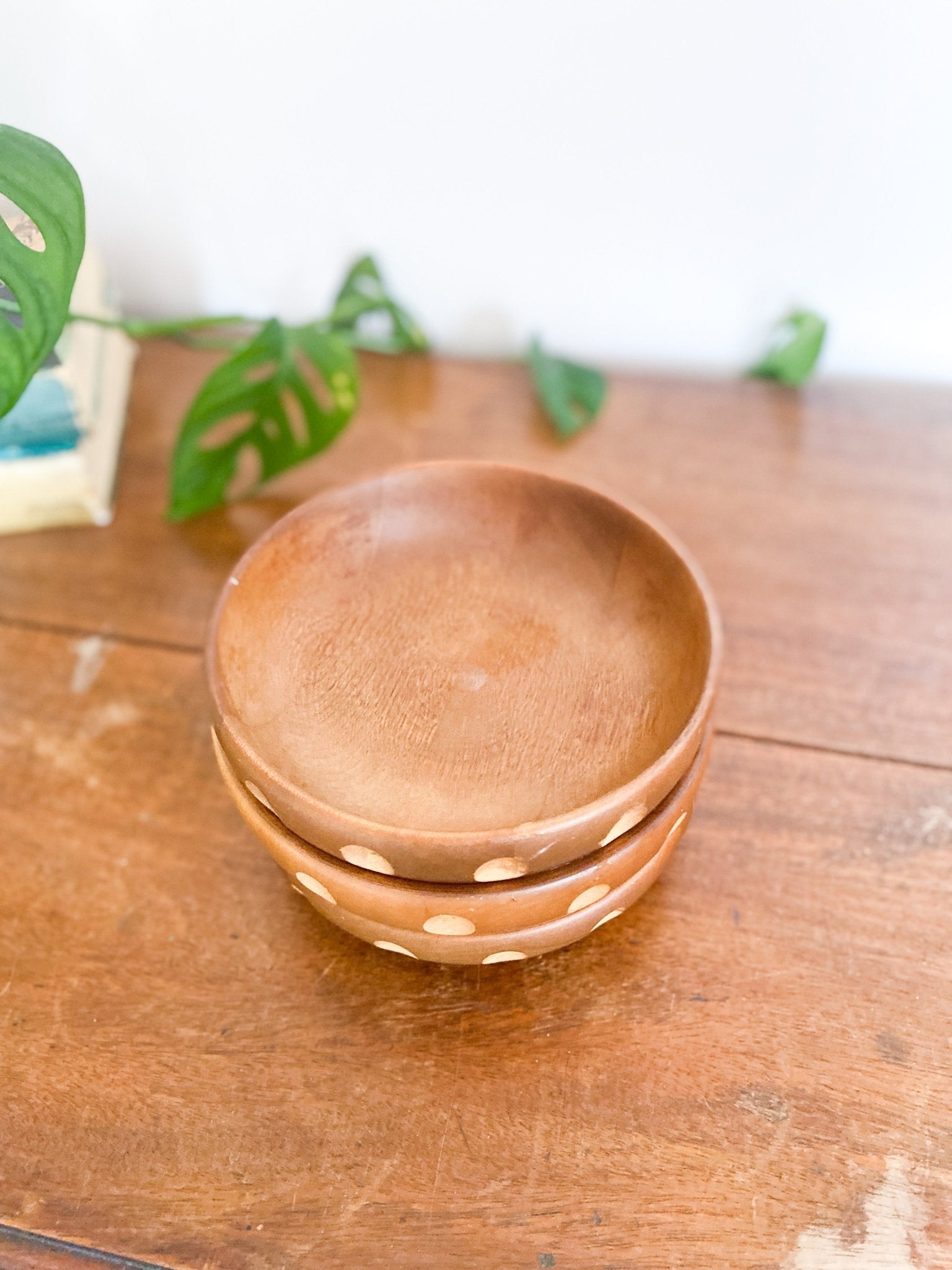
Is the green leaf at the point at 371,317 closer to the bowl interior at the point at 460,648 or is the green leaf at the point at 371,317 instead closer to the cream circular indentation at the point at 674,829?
the bowl interior at the point at 460,648

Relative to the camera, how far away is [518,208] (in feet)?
2.25

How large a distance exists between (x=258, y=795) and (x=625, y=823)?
14 cm

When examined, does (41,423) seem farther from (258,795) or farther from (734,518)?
(734,518)

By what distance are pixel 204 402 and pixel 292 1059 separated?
384 millimetres

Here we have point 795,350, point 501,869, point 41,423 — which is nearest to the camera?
point 501,869

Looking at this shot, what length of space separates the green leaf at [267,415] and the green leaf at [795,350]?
32 centimetres

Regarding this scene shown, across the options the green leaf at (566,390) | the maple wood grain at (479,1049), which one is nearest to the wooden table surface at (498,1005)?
the maple wood grain at (479,1049)

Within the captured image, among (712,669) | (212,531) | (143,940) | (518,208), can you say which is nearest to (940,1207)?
(712,669)

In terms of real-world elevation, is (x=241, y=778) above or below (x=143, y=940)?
above

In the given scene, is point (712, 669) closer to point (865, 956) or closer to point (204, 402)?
point (865, 956)

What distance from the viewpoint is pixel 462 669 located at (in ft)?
1.41

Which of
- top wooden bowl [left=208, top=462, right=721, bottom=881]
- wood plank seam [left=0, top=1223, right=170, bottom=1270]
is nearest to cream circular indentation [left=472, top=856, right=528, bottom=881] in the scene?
top wooden bowl [left=208, top=462, right=721, bottom=881]

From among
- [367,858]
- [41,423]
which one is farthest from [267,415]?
[367,858]

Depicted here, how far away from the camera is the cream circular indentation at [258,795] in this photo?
0.37 meters
